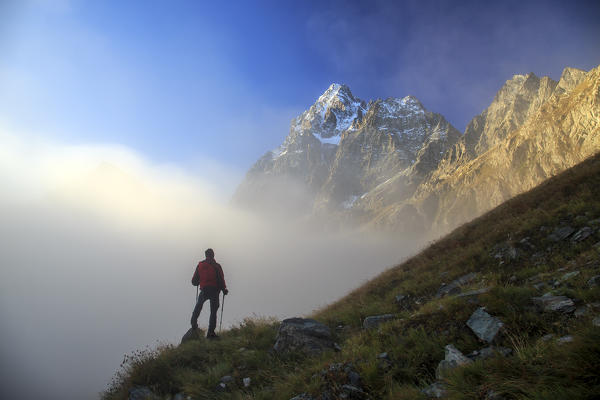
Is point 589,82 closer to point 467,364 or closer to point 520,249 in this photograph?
point 520,249

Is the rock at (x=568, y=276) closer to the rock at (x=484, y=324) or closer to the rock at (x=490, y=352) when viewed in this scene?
the rock at (x=484, y=324)

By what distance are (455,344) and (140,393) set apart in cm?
713

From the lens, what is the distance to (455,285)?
32.5 feet

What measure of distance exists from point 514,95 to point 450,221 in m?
96.8

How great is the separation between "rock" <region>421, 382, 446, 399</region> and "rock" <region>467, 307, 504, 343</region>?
4.32 ft

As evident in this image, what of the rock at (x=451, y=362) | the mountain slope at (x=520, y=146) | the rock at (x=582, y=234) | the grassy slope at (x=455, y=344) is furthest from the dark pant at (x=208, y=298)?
the mountain slope at (x=520, y=146)

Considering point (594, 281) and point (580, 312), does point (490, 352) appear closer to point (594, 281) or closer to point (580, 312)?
point (580, 312)

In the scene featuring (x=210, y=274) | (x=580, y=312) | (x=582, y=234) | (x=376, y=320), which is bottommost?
(x=580, y=312)

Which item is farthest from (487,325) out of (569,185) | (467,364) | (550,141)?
(550,141)

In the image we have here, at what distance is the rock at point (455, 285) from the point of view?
9562 mm

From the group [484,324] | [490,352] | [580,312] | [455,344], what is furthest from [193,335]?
[580,312]

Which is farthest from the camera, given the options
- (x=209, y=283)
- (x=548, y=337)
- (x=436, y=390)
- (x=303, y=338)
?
(x=209, y=283)

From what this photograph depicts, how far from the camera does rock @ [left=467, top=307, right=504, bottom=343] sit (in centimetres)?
462

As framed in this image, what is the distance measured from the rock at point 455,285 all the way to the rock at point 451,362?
18.2 feet
